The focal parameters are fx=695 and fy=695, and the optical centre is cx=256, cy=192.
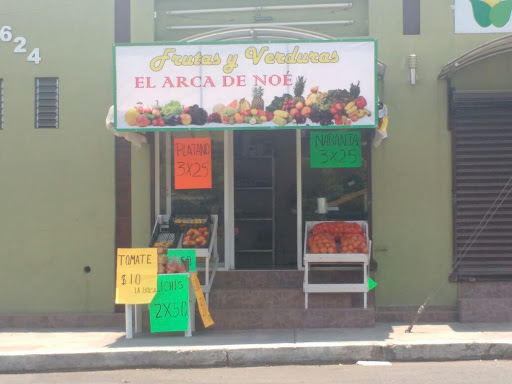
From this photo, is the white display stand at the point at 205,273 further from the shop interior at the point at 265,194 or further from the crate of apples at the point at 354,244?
the crate of apples at the point at 354,244

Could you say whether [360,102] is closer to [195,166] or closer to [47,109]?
[195,166]

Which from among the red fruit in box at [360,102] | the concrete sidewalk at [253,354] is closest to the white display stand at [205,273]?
the concrete sidewalk at [253,354]

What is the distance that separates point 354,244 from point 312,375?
2.43m

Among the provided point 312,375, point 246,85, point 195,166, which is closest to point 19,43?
point 195,166

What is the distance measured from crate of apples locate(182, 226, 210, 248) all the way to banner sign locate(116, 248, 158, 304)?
861mm

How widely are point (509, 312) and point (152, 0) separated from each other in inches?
272

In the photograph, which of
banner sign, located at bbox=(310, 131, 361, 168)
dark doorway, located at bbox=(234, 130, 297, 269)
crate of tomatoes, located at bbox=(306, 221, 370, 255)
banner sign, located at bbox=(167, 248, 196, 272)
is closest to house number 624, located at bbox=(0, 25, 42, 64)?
dark doorway, located at bbox=(234, 130, 297, 269)

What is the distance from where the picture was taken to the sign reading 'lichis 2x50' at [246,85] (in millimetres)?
8648

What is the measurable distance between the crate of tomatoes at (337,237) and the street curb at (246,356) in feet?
5.54

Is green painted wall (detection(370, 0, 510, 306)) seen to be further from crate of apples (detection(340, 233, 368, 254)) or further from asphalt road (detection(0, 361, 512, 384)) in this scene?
asphalt road (detection(0, 361, 512, 384))

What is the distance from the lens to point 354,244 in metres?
9.56

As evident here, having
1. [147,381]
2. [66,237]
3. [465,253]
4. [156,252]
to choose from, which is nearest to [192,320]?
[156,252]

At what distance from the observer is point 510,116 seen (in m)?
9.95

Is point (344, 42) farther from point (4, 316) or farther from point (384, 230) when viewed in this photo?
point (4, 316)
